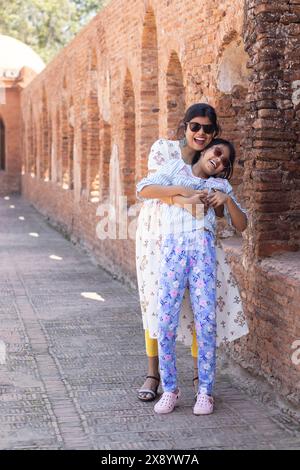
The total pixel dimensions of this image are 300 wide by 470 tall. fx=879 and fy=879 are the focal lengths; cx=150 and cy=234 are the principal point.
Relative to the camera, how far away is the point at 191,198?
17.0ft

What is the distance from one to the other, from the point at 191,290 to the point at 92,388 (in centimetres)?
117

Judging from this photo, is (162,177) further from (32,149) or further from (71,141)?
(32,149)

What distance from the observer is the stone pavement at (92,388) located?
490cm

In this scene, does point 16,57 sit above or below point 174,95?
above

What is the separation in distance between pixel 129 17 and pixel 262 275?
19.7 ft

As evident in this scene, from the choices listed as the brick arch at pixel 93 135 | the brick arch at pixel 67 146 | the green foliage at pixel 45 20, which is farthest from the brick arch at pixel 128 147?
the green foliage at pixel 45 20

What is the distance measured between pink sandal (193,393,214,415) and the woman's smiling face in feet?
4.97

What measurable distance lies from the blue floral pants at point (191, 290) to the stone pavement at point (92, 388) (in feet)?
1.26

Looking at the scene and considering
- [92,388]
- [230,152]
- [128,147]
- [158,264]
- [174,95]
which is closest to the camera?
[230,152]

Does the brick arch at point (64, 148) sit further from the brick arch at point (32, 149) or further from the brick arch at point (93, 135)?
the brick arch at point (32, 149)

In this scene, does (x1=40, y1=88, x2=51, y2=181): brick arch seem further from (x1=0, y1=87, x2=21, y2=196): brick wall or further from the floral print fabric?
the floral print fabric

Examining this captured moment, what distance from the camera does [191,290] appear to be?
5328 mm

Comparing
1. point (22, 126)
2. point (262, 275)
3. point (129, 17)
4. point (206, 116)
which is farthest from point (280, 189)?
point (22, 126)

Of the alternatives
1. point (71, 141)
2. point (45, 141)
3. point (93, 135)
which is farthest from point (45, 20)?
point (93, 135)
